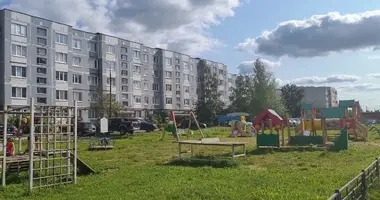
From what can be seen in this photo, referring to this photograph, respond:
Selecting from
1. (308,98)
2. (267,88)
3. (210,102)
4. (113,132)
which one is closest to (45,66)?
(113,132)

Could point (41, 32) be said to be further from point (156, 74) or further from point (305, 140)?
point (305, 140)

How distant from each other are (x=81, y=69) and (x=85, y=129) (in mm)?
22199

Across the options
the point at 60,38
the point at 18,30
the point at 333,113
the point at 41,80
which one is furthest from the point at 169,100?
the point at 333,113

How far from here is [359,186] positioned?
7230 millimetres

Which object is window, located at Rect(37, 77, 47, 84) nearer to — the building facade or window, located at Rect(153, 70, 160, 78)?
the building facade

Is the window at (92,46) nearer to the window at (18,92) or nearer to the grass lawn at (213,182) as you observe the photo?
the window at (18,92)

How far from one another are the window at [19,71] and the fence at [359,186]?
152ft

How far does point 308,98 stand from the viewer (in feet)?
483

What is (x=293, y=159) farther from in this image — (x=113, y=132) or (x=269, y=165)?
(x=113, y=132)

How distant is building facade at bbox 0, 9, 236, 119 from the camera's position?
47781 mm

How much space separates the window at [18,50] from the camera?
4781 cm

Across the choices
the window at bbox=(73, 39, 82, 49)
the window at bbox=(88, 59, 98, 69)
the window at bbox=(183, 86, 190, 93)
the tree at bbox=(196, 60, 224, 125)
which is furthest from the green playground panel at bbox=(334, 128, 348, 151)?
the window at bbox=(183, 86, 190, 93)

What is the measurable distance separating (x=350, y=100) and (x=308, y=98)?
12786cm

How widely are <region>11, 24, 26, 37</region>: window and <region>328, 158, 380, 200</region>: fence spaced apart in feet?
155
